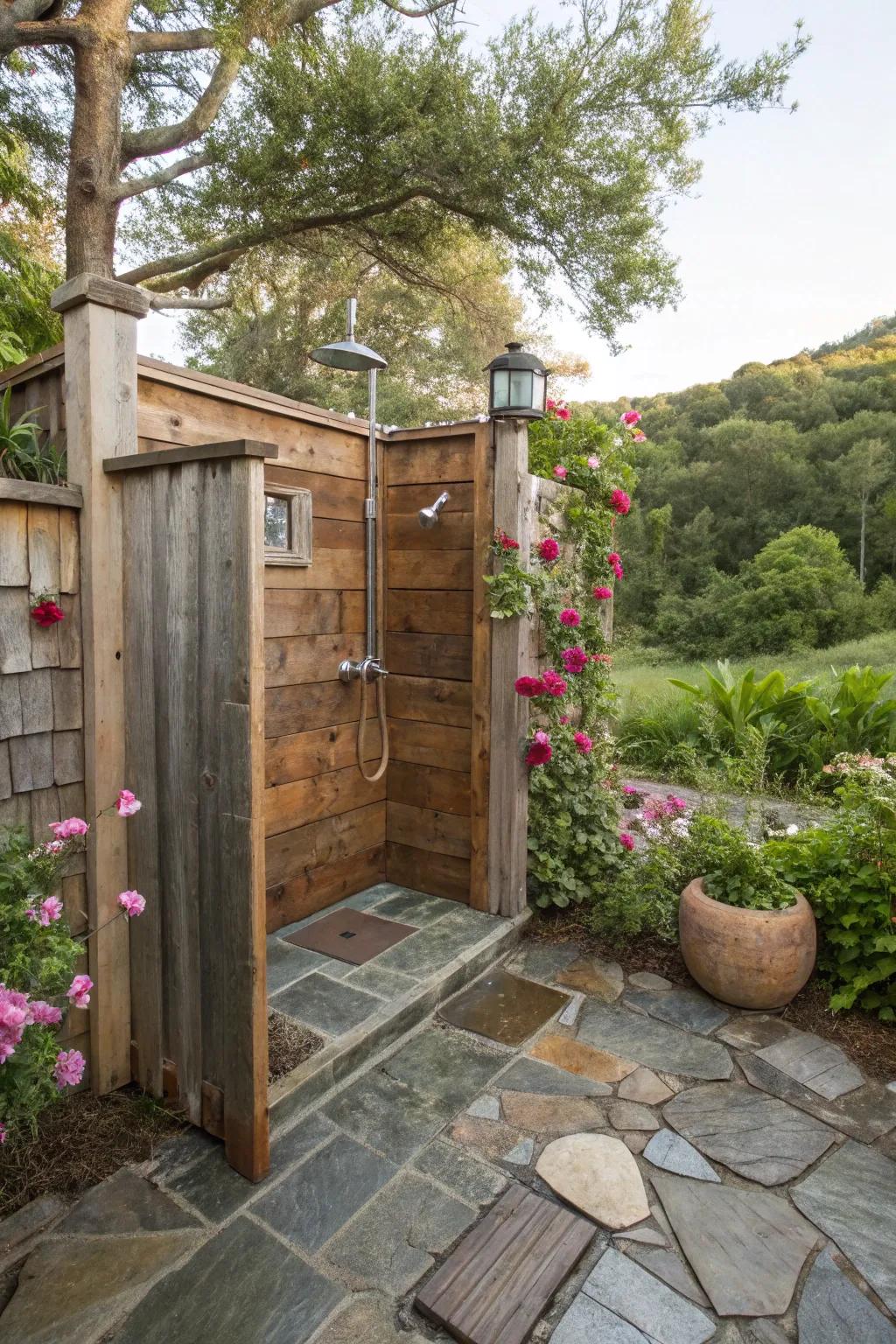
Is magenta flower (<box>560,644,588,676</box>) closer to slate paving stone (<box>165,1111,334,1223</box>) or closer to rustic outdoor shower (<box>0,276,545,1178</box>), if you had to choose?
rustic outdoor shower (<box>0,276,545,1178</box>)

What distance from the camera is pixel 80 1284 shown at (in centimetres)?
136

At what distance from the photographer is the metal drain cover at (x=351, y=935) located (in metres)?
2.54

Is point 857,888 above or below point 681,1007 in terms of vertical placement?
above

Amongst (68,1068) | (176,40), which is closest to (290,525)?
(68,1068)

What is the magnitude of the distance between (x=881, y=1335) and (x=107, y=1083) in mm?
1683

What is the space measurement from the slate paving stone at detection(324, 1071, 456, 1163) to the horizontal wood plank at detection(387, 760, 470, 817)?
3.74ft

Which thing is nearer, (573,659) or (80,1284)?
(80,1284)

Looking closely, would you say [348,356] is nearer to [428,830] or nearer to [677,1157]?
[428,830]

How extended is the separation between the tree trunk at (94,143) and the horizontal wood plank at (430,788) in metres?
5.19

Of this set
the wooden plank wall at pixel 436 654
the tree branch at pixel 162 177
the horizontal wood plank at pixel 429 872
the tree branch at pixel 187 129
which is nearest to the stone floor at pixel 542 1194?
the horizontal wood plank at pixel 429 872

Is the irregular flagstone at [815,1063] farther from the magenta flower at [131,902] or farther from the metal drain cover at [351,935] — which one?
the magenta flower at [131,902]

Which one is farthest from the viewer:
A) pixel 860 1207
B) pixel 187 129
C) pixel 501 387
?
pixel 187 129

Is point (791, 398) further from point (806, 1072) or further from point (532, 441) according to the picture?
point (806, 1072)

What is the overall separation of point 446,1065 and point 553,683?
4.40ft
